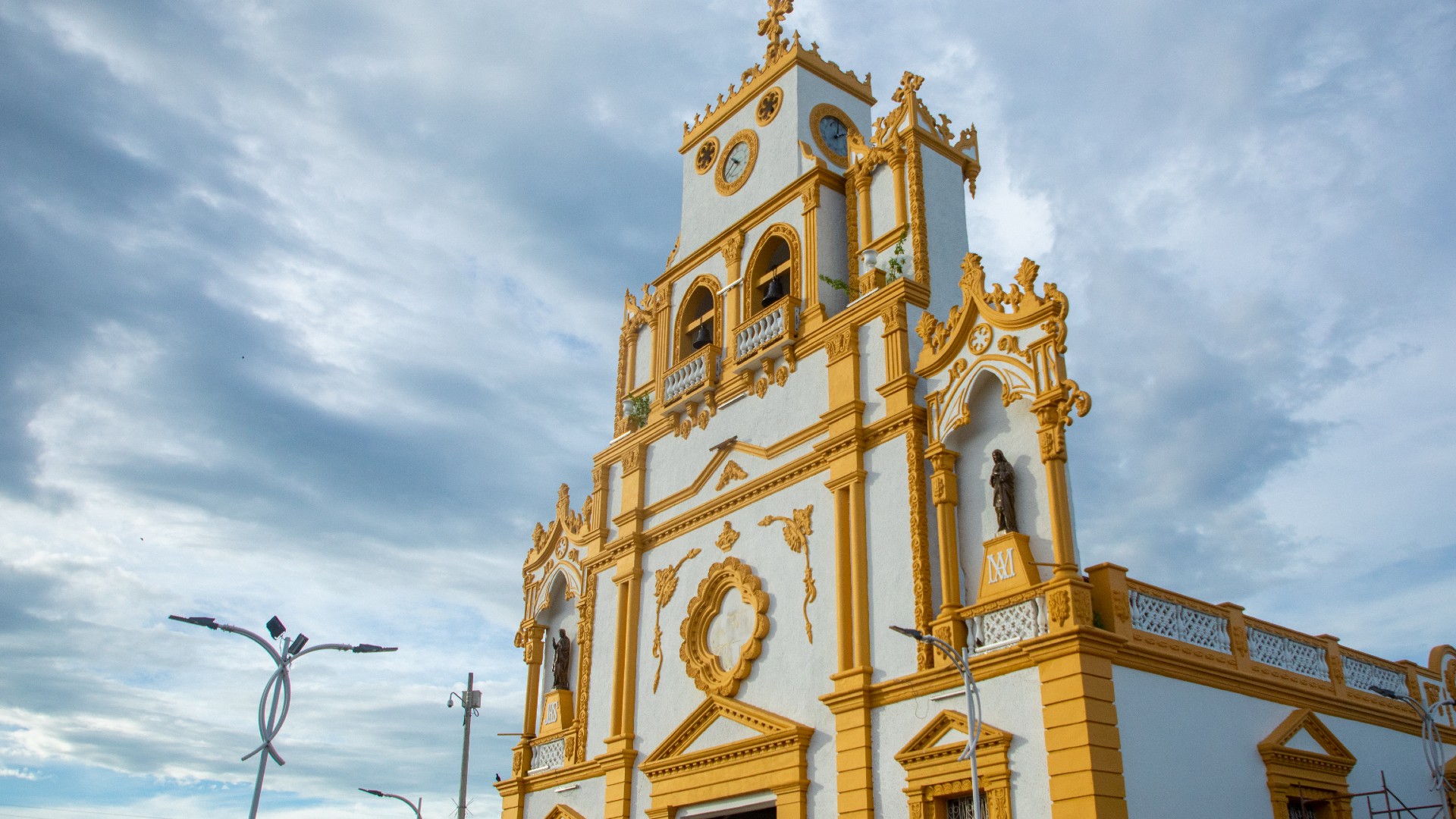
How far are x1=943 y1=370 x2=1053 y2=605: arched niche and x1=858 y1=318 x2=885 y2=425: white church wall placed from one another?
2.03 meters

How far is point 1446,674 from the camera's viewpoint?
26.8 m

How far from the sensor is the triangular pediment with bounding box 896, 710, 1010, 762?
1836cm

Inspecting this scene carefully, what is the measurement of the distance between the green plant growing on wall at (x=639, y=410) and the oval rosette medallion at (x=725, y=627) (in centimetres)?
582

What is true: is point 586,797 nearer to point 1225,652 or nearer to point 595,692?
point 595,692

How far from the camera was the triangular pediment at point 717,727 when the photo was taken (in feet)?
72.9

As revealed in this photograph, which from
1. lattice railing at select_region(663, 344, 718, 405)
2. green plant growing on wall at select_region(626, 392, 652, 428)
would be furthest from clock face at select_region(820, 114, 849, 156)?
green plant growing on wall at select_region(626, 392, 652, 428)

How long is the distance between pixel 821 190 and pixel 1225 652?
502 inches

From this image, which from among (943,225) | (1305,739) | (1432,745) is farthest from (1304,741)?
(943,225)

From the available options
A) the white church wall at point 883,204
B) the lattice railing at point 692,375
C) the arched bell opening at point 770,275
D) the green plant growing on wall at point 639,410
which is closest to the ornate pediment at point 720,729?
the lattice railing at point 692,375

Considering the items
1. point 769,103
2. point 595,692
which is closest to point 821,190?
point 769,103

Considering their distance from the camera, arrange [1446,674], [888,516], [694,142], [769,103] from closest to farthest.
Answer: [888,516], [1446,674], [769,103], [694,142]

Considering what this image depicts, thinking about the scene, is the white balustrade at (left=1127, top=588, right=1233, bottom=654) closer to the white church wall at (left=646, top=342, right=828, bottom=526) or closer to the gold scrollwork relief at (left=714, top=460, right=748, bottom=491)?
the white church wall at (left=646, top=342, right=828, bottom=526)

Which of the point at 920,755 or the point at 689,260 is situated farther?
the point at 689,260

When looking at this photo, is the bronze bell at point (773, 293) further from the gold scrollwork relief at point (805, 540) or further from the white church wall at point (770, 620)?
the gold scrollwork relief at point (805, 540)
